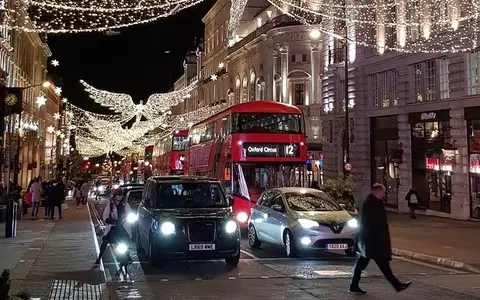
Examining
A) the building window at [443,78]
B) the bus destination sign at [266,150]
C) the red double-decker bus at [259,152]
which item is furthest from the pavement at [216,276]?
the building window at [443,78]

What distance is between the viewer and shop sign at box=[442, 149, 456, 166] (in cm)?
2616

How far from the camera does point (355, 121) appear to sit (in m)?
34.8

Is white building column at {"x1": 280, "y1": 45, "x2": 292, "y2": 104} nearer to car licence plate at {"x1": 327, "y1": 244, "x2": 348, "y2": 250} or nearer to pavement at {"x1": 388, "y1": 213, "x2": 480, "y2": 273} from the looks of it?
pavement at {"x1": 388, "y1": 213, "x2": 480, "y2": 273}

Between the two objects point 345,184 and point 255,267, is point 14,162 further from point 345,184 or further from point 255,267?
point 255,267

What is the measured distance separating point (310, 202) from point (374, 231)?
6.26m

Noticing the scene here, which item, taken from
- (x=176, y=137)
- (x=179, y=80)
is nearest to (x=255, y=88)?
(x=176, y=137)

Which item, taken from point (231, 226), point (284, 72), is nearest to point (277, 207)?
point (231, 226)

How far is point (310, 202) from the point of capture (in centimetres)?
1556

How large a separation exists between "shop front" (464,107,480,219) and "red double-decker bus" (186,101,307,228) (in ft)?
29.5

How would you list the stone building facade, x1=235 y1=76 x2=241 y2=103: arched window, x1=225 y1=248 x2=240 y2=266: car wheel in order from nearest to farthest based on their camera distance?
x1=225 y1=248 x2=240 y2=266: car wheel → the stone building facade → x1=235 y1=76 x2=241 y2=103: arched window

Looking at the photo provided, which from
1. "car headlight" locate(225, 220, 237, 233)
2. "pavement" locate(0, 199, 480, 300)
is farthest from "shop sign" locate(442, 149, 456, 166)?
"car headlight" locate(225, 220, 237, 233)

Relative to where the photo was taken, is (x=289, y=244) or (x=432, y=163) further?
(x=432, y=163)

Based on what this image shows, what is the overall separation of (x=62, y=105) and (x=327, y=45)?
6785 cm

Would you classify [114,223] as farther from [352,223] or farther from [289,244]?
[352,223]
